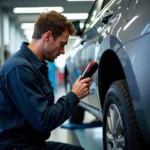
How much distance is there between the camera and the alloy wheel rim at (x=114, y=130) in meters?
1.60

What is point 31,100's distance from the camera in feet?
4.68

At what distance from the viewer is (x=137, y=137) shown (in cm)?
145

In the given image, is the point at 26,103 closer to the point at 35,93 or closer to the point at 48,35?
the point at 35,93

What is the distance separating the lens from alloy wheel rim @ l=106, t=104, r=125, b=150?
160 cm

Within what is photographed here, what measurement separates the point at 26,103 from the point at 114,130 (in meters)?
0.56

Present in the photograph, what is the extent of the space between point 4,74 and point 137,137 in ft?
2.40

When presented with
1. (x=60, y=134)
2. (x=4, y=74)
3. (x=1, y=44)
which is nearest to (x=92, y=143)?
(x=60, y=134)

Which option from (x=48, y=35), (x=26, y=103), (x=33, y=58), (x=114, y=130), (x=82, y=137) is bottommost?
(x=82, y=137)

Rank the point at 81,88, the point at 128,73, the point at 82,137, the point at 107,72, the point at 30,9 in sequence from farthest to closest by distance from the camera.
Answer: the point at 30,9 → the point at 82,137 → the point at 107,72 → the point at 81,88 → the point at 128,73

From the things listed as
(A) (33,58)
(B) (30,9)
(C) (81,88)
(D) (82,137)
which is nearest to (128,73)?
(C) (81,88)

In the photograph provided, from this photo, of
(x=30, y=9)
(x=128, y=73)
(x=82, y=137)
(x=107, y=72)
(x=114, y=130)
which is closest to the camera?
(x=128, y=73)

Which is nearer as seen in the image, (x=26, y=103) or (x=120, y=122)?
(x=26, y=103)

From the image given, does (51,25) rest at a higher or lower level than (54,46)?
higher

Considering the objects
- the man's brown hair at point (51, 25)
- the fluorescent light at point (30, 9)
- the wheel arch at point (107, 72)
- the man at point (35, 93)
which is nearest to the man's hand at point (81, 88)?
the man at point (35, 93)
